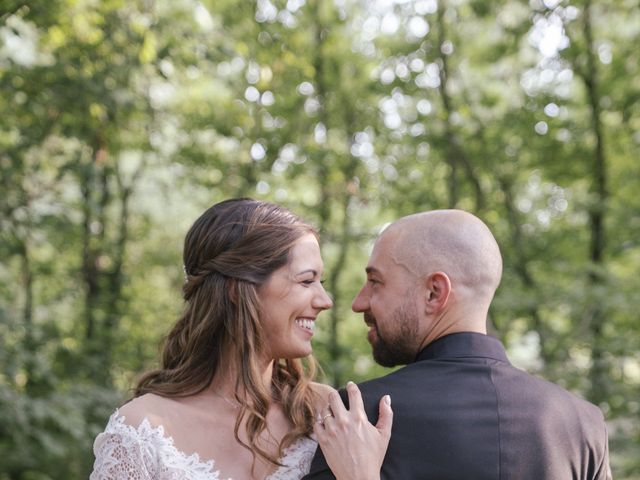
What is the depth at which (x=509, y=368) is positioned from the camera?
2.45 meters

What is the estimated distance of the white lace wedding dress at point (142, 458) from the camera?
2623 millimetres

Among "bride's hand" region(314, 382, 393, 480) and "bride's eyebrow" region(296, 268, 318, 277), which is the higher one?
"bride's eyebrow" region(296, 268, 318, 277)

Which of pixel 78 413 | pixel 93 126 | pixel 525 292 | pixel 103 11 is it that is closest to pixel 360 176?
pixel 525 292

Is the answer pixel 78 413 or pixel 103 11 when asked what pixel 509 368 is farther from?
pixel 103 11

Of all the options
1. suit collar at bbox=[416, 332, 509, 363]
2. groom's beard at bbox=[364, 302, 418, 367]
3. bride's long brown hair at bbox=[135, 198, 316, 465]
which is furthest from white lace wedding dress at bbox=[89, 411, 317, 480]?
suit collar at bbox=[416, 332, 509, 363]

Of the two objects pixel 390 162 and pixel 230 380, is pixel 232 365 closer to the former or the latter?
pixel 230 380

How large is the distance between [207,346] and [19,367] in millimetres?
2638

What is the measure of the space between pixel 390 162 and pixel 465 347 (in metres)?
8.39

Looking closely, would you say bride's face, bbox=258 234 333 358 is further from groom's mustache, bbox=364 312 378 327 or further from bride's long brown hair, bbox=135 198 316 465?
groom's mustache, bbox=364 312 378 327

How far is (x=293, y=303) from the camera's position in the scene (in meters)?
2.83

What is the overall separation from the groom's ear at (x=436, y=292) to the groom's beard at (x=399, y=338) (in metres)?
0.06

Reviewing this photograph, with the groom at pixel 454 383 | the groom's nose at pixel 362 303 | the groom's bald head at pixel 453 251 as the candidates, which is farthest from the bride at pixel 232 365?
the groom's bald head at pixel 453 251

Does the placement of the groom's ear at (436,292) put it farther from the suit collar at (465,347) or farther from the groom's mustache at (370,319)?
the groom's mustache at (370,319)

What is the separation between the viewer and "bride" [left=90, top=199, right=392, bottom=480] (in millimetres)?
2682
